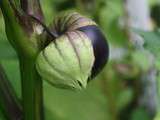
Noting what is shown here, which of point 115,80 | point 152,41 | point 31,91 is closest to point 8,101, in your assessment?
point 31,91

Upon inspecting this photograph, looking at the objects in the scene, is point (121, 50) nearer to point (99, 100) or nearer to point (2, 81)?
point (99, 100)

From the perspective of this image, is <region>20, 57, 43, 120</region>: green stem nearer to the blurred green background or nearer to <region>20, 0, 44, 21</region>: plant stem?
<region>20, 0, 44, 21</region>: plant stem

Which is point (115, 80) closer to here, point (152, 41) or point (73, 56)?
point (152, 41)

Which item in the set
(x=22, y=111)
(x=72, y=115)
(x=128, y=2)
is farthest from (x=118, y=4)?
Answer: (x=22, y=111)

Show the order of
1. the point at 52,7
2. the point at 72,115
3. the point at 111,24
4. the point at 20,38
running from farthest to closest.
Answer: the point at 52,7 < the point at 111,24 < the point at 72,115 < the point at 20,38

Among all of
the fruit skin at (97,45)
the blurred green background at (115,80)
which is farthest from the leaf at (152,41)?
the blurred green background at (115,80)
